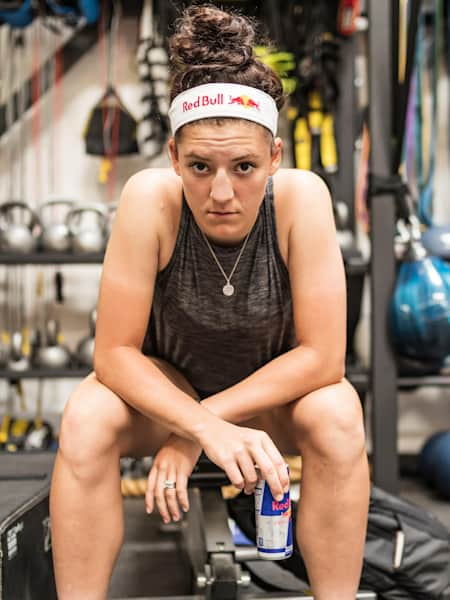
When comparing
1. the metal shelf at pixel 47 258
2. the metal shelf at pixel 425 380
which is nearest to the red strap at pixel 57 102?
the metal shelf at pixel 47 258

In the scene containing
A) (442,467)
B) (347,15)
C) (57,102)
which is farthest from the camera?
(57,102)

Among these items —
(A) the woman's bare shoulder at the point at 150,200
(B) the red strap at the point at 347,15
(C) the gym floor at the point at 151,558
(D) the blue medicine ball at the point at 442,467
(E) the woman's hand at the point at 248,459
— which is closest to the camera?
(E) the woman's hand at the point at 248,459

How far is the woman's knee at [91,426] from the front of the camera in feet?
4.47

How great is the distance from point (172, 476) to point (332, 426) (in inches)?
12.0

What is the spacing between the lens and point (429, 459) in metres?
3.15

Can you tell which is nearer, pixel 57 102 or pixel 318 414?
pixel 318 414

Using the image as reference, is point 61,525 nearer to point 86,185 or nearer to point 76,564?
point 76,564

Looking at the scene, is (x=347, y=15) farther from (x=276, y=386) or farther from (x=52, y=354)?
(x=276, y=386)

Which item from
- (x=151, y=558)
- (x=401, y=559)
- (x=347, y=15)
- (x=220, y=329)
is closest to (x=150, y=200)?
(x=220, y=329)

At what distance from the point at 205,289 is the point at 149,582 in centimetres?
98

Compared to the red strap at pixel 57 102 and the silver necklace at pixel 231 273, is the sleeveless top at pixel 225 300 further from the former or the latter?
the red strap at pixel 57 102

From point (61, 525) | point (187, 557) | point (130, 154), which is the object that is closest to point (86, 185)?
point (130, 154)

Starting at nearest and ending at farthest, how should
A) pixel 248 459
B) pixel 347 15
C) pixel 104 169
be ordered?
pixel 248 459, pixel 347 15, pixel 104 169

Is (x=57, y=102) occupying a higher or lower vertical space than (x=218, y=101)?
higher
